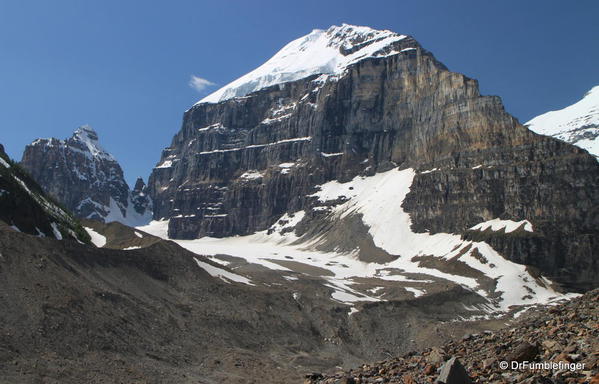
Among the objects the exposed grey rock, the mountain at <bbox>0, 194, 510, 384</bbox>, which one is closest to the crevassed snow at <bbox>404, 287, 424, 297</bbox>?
the mountain at <bbox>0, 194, 510, 384</bbox>

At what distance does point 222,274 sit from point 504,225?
122 m

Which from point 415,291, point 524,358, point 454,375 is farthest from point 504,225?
point 454,375

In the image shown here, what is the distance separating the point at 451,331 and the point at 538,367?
74.8m

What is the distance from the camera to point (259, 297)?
8544cm

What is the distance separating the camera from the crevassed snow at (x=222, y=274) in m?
94.6

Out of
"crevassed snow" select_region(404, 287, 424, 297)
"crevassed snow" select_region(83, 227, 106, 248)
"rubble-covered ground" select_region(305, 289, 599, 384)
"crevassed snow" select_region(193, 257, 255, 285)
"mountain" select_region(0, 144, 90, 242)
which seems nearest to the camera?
"rubble-covered ground" select_region(305, 289, 599, 384)

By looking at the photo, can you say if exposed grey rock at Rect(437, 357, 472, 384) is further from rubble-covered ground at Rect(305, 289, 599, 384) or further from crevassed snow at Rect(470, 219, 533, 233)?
crevassed snow at Rect(470, 219, 533, 233)

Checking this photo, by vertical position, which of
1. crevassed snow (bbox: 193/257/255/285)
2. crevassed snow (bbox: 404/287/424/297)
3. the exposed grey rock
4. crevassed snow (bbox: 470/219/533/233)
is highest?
crevassed snow (bbox: 470/219/533/233)

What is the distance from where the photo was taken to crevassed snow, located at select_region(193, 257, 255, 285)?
9456cm

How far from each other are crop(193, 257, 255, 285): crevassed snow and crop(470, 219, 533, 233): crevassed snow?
368ft

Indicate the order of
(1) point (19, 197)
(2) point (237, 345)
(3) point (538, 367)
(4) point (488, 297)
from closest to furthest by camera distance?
(3) point (538, 367) → (2) point (237, 345) → (1) point (19, 197) → (4) point (488, 297)

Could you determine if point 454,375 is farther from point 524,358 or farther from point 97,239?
point 97,239

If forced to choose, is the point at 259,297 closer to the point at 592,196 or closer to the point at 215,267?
the point at 215,267

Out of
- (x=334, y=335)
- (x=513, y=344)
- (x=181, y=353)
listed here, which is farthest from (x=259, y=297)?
(x=513, y=344)
